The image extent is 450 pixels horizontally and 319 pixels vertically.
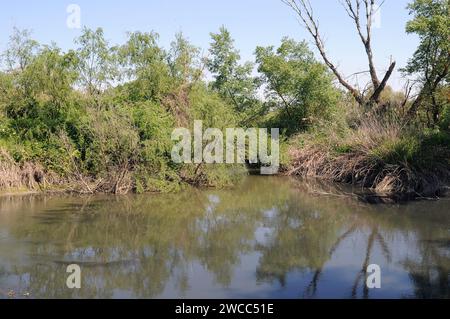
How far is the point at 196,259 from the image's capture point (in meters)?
8.77

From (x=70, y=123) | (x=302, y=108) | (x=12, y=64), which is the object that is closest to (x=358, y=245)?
(x=70, y=123)

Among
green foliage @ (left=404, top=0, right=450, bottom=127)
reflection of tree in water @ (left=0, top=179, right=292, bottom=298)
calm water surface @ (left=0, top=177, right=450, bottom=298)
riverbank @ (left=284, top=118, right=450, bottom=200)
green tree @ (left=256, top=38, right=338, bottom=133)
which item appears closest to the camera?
calm water surface @ (left=0, top=177, right=450, bottom=298)

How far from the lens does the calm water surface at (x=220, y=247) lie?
7348 mm

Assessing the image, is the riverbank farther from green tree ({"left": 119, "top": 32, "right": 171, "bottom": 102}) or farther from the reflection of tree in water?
green tree ({"left": 119, "top": 32, "right": 171, "bottom": 102})

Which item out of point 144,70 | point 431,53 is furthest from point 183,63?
point 431,53

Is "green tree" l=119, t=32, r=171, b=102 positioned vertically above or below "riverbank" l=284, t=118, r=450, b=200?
above

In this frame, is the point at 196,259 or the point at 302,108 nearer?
the point at 196,259

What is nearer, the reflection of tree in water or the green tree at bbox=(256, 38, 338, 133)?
the reflection of tree in water

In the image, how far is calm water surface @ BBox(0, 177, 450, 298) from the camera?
7.35 meters

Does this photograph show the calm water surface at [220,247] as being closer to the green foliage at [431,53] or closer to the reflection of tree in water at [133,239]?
the reflection of tree in water at [133,239]

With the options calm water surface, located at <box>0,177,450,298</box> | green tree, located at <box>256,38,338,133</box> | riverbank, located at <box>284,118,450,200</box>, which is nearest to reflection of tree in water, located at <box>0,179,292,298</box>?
calm water surface, located at <box>0,177,450,298</box>
